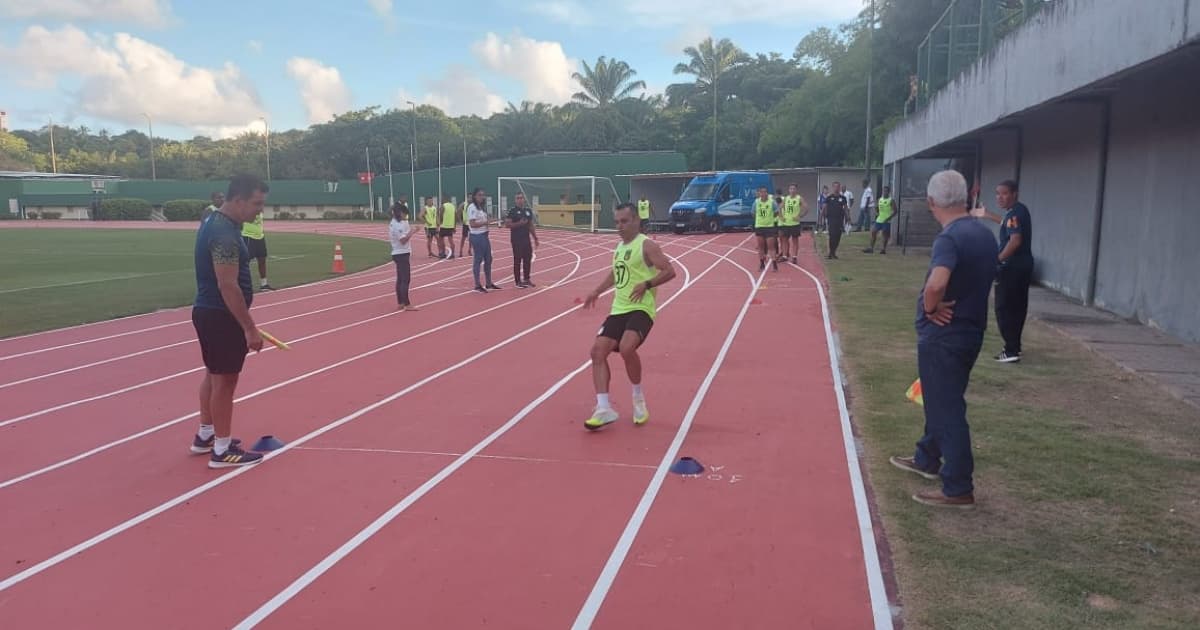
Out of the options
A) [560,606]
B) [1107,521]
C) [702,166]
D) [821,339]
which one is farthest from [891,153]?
[702,166]

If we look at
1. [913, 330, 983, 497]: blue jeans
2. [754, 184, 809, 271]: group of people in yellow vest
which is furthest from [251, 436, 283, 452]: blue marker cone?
[754, 184, 809, 271]: group of people in yellow vest

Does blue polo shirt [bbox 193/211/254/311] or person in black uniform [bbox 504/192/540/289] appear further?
person in black uniform [bbox 504/192/540/289]

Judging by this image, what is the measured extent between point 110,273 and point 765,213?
15866 millimetres

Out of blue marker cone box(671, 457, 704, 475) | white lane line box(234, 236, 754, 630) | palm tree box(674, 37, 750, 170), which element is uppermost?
palm tree box(674, 37, 750, 170)

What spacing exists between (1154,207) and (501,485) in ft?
31.4

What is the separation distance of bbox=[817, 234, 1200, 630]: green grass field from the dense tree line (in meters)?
31.6

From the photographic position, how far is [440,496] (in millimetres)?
5074

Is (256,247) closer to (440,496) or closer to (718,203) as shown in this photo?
(440,496)

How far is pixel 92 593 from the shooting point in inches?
154

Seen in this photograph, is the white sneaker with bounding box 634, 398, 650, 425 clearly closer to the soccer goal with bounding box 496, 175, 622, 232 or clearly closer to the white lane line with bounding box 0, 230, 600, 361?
the white lane line with bounding box 0, 230, 600, 361

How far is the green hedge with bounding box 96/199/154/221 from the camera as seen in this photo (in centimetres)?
6166

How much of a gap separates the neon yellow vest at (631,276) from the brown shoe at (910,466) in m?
2.10

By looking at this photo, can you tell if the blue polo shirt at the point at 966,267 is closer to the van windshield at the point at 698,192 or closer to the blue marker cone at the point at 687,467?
the blue marker cone at the point at 687,467

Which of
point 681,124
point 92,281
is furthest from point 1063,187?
point 681,124
